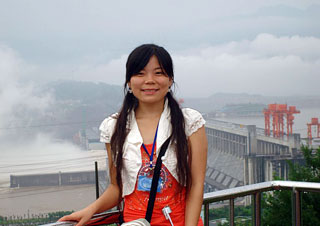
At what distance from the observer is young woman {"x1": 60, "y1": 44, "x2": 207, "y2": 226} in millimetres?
562

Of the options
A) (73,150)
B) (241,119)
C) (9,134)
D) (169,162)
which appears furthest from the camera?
(241,119)

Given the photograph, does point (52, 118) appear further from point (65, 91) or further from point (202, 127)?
point (202, 127)

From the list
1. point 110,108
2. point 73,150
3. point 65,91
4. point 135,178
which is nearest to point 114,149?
point 135,178

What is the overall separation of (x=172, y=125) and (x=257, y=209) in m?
0.31

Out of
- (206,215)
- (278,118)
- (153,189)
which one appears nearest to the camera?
(153,189)

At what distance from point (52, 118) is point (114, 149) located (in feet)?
96.7

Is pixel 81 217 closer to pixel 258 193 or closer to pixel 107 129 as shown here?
pixel 107 129

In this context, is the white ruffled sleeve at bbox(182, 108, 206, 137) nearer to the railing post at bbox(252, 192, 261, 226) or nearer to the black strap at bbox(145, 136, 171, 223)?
the black strap at bbox(145, 136, 171, 223)

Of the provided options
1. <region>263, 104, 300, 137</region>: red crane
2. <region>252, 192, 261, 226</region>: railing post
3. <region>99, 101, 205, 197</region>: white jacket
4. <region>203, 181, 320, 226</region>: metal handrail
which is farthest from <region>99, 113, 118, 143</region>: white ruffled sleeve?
<region>263, 104, 300, 137</region>: red crane

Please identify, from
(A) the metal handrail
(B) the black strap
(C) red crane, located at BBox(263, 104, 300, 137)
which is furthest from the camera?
(C) red crane, located at BBox(263, 104, 300, 137)

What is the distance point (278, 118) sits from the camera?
26.3 metres

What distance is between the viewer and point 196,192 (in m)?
0.57

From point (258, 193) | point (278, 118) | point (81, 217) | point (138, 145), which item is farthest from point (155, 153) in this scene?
point (278, 118)

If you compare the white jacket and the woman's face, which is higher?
the woman's face
